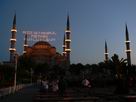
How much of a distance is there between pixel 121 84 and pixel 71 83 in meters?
23.1

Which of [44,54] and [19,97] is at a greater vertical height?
[44,54]

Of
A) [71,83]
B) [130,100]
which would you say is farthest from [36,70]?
[130,100]

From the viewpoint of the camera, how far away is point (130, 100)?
1381 centimetres

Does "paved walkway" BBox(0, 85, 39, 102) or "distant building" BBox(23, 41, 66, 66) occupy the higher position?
"distant building" BBox(23, 41, 66, 66)

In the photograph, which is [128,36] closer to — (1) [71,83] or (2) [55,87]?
(1) [71,83]

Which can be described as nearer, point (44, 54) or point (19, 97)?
point (19, 97)

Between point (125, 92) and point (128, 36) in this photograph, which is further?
point (128, 36)

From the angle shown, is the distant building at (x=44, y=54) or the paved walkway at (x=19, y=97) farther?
the distant building at (x=44, y=54)

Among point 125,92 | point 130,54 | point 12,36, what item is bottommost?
point 125,92

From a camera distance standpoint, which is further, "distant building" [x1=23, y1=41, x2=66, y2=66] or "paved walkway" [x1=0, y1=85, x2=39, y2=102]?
"distant building" [x1=23, y1=41, x2=66, y2=66]

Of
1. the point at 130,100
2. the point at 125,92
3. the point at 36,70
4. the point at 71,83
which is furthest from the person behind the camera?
the point at 36,70

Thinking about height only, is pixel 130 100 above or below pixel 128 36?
below

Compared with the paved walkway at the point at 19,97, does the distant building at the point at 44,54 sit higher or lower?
higher

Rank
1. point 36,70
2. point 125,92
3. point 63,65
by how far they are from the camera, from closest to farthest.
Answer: point 125,92 < point 36,70 < point 63,65
